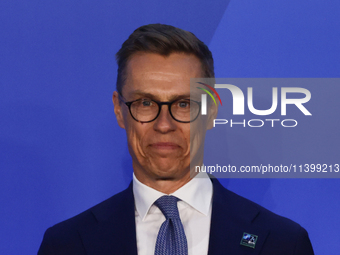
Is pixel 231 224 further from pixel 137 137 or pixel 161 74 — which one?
pixel 161 74

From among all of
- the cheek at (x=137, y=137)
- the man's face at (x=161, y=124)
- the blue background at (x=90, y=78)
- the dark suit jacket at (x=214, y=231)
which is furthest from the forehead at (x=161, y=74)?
the blue background at (x=90, y=78)

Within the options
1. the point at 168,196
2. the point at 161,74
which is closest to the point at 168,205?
the point at 168,196

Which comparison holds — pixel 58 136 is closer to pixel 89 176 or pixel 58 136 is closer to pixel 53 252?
pixel 89 176

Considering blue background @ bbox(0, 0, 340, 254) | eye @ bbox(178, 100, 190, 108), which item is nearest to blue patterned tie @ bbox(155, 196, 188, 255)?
eye @ bbox(178, 100, 190, 108)

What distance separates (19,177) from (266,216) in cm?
159

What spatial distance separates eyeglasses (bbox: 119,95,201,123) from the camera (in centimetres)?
244

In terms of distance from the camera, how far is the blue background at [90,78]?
3.15 m

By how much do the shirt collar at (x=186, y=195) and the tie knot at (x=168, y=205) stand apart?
0.02m

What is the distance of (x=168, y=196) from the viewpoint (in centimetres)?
246

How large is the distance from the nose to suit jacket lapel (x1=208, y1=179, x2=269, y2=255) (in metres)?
0.44

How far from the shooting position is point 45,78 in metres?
3.20

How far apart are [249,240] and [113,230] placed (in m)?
0.67

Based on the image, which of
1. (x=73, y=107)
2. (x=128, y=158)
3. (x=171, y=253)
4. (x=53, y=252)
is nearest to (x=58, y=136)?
(x=73, y=107)

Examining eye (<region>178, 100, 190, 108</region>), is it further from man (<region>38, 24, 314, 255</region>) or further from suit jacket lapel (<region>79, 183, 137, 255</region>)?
suit jacket lapel (<region>79, 183, 137, 255</region>)
